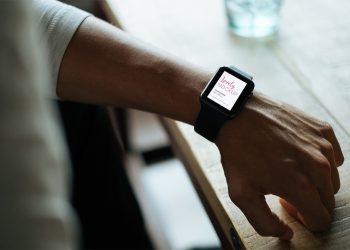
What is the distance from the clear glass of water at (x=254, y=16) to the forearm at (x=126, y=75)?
247 millimetres

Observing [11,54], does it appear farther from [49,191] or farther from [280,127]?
[280,127]

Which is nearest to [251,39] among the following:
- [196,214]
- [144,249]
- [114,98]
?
[114,98]

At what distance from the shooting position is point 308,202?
0.49m

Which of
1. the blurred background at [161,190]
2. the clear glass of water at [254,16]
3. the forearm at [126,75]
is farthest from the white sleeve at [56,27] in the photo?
the blurred background at [161,190]

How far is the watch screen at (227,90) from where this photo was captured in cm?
55

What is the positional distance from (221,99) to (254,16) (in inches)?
12.1

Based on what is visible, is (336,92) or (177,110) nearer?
(177,110)

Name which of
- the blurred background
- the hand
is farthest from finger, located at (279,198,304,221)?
the blurred background

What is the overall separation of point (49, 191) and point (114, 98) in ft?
1.08

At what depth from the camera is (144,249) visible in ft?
3.22

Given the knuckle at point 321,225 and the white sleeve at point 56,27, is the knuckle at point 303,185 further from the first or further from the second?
the white sleeve at point 56,27

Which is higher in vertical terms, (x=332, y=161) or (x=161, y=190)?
(x=332, y=161)

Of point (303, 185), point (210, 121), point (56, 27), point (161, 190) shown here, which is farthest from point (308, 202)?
point (161, 190)

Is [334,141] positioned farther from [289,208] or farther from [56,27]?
[56,27]
